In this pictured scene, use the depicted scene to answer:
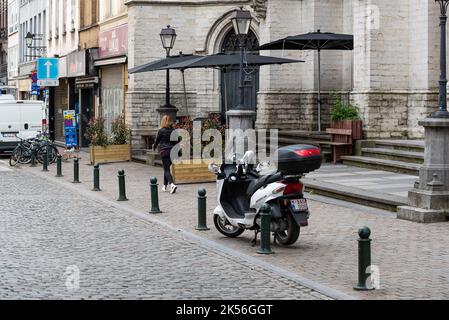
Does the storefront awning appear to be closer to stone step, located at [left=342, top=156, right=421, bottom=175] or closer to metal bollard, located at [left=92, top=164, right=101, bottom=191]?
stone step, located at [left=342, top=156, right=421, bottom=175]

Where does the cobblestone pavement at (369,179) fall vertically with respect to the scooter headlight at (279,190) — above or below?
below

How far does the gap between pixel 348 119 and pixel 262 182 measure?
36.2 ft

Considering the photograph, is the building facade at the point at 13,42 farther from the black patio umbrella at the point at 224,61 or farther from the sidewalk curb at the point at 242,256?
the sidewalk curb at the point at 242,256

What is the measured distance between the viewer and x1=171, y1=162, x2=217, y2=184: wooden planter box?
2131 centimetres

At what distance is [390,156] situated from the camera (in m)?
21.0

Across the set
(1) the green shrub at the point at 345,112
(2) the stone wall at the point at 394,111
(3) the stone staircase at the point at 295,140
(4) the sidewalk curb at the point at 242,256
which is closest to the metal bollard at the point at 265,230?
(4) the sidewalk curb at the point at 242,256

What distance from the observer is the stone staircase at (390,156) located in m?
19.8

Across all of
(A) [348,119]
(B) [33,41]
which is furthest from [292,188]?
(B) [33,41]

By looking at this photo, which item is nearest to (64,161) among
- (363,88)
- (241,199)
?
(363,88)

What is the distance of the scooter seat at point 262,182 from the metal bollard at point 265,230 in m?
0.66

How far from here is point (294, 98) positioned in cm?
2781

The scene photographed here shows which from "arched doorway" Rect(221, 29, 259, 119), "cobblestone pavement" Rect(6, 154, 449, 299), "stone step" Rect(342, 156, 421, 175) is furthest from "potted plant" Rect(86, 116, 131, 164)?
"cobblestone pavement" Rect(6, 154, 449, 299)

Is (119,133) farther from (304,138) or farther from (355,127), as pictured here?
(355,127)
